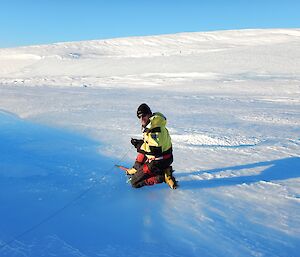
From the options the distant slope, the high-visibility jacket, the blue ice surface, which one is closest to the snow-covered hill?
the blue ice surface

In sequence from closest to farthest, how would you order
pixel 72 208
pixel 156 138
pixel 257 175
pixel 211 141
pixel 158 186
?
pixel 72 208 → pixel 156 138 → pixel 158 186 → pixel 257 175 → pixel 211 141

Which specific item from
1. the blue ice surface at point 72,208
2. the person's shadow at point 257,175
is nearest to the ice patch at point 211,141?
the person's shadow at point 257,175

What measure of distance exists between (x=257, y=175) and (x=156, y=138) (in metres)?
1.36

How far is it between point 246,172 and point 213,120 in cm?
355

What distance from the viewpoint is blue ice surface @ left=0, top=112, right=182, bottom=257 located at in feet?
8.51

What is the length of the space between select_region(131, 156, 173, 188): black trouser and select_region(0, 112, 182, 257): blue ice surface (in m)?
0.09

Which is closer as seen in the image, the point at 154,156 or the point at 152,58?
the point at 154,156

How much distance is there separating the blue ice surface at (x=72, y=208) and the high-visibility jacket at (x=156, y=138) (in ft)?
1.25

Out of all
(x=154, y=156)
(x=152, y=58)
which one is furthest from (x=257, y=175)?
(x=152, y=58)

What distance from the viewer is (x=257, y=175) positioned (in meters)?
4.22

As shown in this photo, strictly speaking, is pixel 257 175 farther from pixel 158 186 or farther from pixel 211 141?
pixel 211 141

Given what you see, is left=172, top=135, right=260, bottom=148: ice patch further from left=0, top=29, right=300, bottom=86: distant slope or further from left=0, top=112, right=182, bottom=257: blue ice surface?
left=0, top=29, right=300, bottom=86: distant slope

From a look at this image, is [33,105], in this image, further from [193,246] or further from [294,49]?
[294,49]

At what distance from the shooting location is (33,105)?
33.1 ft
